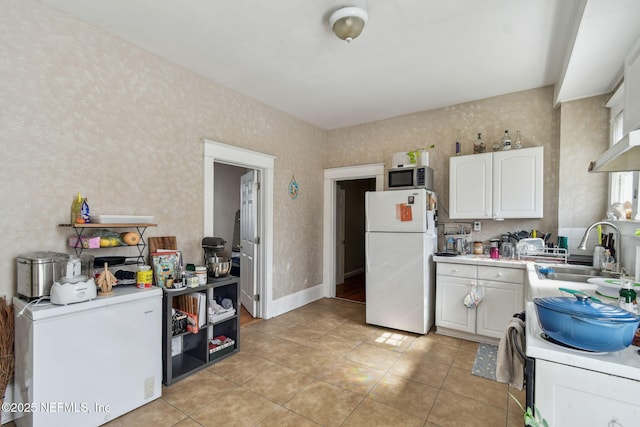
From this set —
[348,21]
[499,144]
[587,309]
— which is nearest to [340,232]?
[499,144]

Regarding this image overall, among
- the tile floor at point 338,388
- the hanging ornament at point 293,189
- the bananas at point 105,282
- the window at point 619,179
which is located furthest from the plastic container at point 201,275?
the window at point 619,179

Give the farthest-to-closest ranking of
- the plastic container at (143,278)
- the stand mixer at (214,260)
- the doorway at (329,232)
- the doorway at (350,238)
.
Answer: the doorway at (350,238)
the doorway at (329,232)
the stand mixer at (214,260)
the plastic container at (143,278)

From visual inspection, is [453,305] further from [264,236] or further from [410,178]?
[264,236]

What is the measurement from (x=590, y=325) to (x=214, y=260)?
107 inches

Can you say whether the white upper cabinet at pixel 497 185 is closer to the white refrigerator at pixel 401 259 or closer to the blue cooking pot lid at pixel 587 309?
the white refrigerator at pixel 401 259

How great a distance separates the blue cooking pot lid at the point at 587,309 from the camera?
1.00m

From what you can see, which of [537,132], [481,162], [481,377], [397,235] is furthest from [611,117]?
[481,377]

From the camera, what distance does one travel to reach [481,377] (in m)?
2.51

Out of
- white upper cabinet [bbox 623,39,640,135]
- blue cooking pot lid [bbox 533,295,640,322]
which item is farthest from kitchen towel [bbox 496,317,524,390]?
white upper cabinet [bbox 623,39,640,135]

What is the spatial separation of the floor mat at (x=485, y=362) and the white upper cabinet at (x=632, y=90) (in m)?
2.07

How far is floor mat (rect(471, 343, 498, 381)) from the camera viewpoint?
256 cm

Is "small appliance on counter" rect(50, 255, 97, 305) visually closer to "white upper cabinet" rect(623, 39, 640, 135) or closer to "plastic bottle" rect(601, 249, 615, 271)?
"white upper cabinet" rect(623, 39, 640, 135)

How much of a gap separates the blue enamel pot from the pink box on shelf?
2646 mm

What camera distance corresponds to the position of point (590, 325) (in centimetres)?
100
